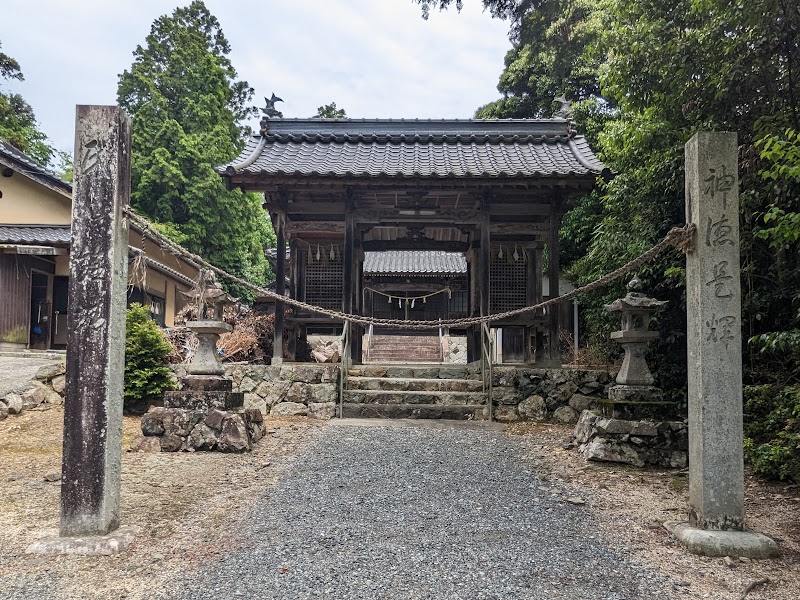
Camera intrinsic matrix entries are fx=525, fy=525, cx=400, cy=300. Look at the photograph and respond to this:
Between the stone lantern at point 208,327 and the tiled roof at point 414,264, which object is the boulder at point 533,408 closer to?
the stone lantern at point 208,327

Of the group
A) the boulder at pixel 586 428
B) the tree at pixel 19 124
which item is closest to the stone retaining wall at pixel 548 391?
the boulder at pixel 586 428

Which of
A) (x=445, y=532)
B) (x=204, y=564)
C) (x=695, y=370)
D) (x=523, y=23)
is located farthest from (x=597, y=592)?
(x=523, y=23)

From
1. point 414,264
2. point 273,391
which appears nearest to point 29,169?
point 273,391

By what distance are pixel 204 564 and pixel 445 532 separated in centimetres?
161

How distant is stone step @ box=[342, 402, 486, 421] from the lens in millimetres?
8523

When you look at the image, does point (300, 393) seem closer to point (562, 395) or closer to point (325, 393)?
point (325, 393)

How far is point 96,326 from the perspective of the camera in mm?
3479

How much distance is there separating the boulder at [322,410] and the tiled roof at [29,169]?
12.0 meters

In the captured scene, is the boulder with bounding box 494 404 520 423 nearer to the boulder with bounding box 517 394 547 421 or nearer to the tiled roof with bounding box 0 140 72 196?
the boulder with bounding box 517 394 547 421

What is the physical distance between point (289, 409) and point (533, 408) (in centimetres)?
412

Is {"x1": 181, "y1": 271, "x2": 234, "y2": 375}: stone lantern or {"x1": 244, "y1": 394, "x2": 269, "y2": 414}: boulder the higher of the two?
{"x1": 181, "y1": 271, "x2": 234, "y2": 375}: stone lantern

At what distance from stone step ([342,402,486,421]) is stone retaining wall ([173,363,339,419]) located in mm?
543

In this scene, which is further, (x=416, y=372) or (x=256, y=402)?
(x=416, y=372)

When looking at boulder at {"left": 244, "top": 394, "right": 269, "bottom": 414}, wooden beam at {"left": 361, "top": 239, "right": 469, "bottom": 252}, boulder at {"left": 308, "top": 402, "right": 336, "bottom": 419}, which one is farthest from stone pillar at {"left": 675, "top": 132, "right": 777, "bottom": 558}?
wooden beam at {"left": 361, "top": 239, "right": 469, "bottom": 252}
